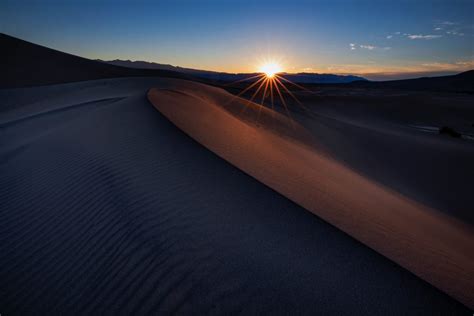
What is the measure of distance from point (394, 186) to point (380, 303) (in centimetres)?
664

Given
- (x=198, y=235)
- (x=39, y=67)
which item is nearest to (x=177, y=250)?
(x=198, y=235)

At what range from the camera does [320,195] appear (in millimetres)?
3854

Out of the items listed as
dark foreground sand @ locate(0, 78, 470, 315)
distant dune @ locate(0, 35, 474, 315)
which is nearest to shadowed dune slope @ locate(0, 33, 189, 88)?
distant dune @ locate(0, 35, 474, 315)

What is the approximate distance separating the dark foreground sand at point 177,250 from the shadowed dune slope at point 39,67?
1304 inches

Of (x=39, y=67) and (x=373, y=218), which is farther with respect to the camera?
(x=39, y=67)

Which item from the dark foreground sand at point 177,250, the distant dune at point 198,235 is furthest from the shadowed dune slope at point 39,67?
the dark foreground sand at point 177,250

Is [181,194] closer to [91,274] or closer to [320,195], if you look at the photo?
[91,274]

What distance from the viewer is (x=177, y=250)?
2465 millimetres

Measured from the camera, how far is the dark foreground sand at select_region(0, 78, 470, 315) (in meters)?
2.07

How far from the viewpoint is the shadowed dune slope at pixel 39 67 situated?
104 feet

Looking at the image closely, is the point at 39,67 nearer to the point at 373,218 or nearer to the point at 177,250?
the point at 177,250

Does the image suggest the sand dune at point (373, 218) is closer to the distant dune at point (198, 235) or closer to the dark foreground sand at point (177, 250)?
the distant dune at point (198, 235)

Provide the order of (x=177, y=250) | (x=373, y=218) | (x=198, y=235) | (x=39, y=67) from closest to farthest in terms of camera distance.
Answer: (x=177, y=250) → (x=198, y=235) → (x=373, y=218) → (x=39, y=67)

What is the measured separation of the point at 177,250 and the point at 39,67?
1721 inches
